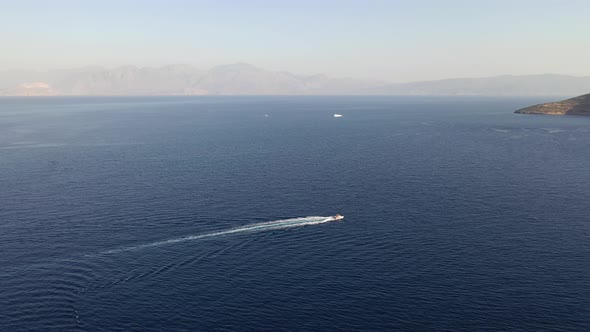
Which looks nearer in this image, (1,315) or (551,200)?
(1,315)

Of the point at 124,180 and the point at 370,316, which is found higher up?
the point at 124,180

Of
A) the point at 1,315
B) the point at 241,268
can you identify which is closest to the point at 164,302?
the point at 241,268

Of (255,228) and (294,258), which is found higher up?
(255,228)

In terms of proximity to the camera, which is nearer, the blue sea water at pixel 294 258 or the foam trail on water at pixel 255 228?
the blue sea water at pixel 294 258

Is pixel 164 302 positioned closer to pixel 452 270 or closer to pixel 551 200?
pixel 452 270

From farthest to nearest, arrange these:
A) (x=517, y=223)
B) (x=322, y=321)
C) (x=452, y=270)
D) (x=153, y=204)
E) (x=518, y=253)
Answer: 1. (x=153, y=204)
2. (x=517, y=223)
3. (x=518, y=253)
4. (x=452, y=270)
5. (x=322, y=321)

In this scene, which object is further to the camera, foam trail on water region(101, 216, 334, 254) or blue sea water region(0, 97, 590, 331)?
foam trail on water region(101, 216, 334, 254)

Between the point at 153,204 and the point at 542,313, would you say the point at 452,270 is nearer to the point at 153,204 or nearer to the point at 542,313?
the point at 542,313

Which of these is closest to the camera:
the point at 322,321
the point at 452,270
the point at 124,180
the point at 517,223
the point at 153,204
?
the point at 322,321

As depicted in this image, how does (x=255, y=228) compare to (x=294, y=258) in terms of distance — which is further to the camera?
(x=255, y=228)
